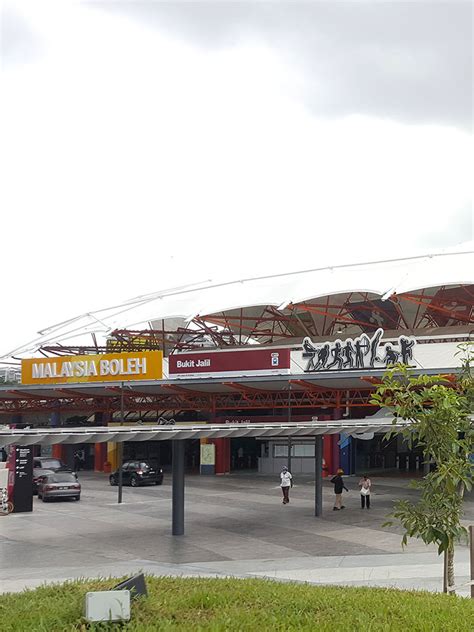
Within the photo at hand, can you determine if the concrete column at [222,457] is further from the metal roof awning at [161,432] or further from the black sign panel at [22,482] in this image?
the metal roof awning at [161,432]

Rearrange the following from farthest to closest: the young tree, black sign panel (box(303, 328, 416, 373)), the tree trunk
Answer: black sign panel (box(303, 328, 416, 373)) → the tree trunk → the young tree

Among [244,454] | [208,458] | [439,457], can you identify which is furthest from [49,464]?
[439,457]

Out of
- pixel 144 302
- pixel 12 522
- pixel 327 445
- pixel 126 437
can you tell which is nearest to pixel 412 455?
pixel 327 445

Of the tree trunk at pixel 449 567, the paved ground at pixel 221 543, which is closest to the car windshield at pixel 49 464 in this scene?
the paved ground at pixel 221 543

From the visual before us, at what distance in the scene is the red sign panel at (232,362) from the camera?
46.2m

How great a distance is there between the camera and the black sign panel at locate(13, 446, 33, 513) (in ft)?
105

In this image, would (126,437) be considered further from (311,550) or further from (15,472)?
(15,472)

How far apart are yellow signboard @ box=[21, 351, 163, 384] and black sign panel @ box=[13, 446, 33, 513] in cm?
1588

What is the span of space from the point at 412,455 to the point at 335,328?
12.3 metres

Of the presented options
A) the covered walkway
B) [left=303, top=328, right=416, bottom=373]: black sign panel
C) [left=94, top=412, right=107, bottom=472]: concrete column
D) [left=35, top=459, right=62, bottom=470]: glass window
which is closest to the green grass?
the covered walkway

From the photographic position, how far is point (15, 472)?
32281 millimetres

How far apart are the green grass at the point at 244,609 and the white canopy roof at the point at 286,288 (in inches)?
1451

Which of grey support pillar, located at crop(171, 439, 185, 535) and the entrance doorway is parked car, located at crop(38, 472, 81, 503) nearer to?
grey support pillar, located at crop(171, 439, 185, 535)

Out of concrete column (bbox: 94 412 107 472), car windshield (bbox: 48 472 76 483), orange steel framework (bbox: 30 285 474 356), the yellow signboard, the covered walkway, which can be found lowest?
concrete column (bbox: 94 412 107 472)
